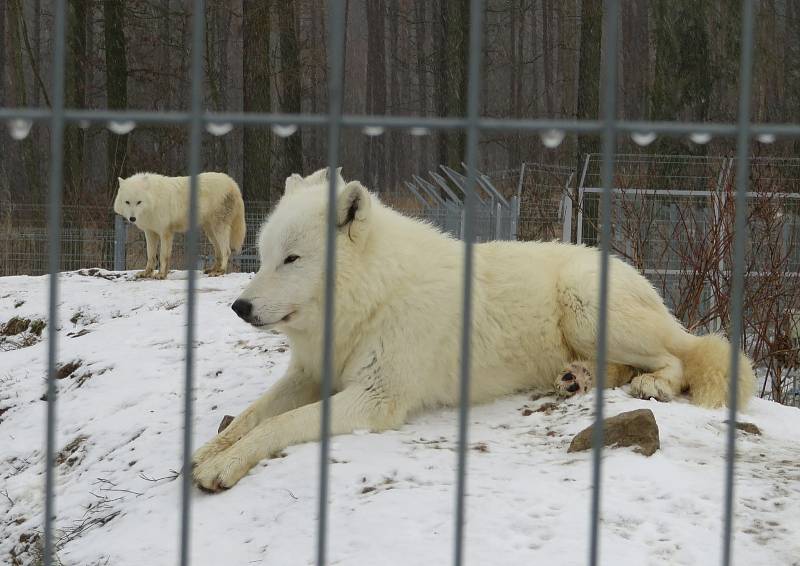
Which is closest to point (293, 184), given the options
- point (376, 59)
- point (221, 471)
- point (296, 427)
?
point (296, 427)

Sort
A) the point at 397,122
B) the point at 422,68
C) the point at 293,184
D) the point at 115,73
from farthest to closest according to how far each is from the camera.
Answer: the point at 422,68 < the point at 115,73 < the point at 293,184 < the point at 397,122

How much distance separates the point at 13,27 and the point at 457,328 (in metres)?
18.0

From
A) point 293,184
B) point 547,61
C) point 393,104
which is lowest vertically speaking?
point 293,184

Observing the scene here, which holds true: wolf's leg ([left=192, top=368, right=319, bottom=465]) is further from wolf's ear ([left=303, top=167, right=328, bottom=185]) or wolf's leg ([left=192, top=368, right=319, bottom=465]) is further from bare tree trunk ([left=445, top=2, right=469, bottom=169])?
bare tree trunk ([left=445, top=2, right=469, bottom=169])

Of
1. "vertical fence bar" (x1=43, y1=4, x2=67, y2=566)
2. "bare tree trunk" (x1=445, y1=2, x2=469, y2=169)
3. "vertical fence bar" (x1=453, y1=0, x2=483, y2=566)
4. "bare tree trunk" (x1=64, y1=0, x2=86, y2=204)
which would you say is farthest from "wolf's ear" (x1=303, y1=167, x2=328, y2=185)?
"bare tree trunk" (x1=445, y1=2, x2=469, y2=169)

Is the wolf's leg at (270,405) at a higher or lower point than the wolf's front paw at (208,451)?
higher

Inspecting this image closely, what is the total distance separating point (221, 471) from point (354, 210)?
135cm

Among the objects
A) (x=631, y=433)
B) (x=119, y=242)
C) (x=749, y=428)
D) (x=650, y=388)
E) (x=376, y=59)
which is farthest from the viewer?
(x=376, y=59)

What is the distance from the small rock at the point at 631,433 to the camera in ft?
12.9

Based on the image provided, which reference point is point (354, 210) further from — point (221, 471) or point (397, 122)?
point (397, 122)

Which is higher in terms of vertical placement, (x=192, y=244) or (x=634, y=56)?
(x=634, y=56)

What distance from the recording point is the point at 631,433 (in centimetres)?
398

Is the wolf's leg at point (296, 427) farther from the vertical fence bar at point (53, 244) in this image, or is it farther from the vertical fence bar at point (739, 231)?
the vertical fence bar at point (739, 231)

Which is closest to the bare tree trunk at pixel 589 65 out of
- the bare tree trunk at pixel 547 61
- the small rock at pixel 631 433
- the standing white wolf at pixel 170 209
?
the standing white wolf at pixel 170 209
